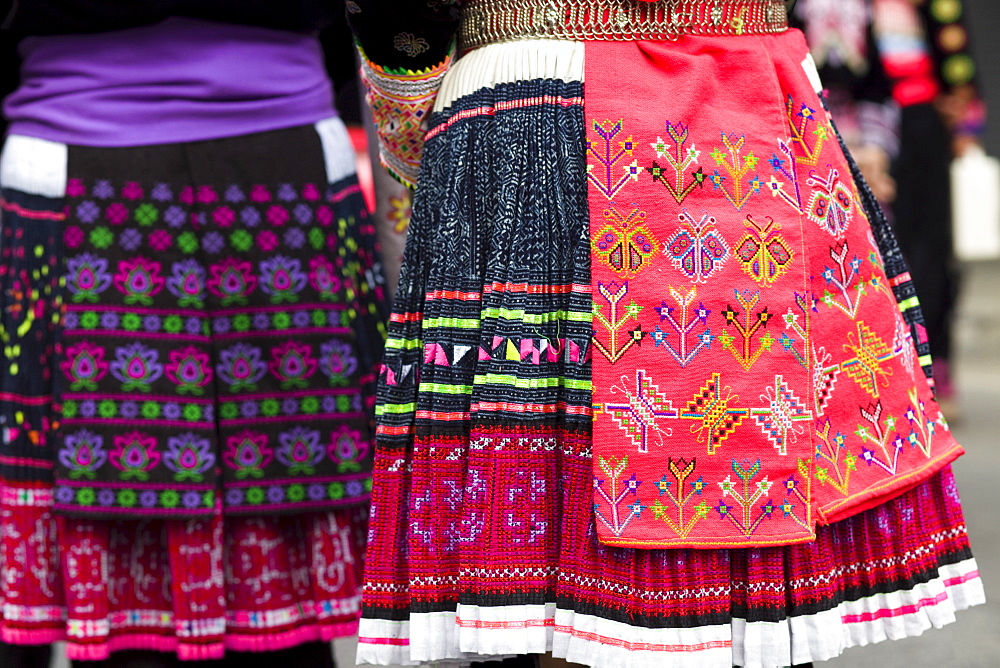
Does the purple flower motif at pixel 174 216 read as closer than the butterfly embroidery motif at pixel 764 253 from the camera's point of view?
No

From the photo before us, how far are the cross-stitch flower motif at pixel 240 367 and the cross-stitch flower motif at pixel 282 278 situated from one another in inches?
3.6

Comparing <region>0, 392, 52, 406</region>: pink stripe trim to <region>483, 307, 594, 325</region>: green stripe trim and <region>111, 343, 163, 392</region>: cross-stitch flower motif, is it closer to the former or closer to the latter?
<region>111, 343, 163, 392</region>: cross-stitch flower motif

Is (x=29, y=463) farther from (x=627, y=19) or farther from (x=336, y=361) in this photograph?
(x=627, y=19)

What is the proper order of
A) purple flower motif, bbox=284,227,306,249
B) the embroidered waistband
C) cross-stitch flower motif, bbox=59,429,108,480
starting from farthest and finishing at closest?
purple flower motif, bbox=284,227,306,249, cross-stitch flower motif, bbox=59,429,108,480, the embroidered waistband

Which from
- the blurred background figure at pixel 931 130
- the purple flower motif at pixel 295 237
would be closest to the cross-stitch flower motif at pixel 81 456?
the purple flower motif at pixel 295 237

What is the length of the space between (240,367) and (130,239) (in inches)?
10.3

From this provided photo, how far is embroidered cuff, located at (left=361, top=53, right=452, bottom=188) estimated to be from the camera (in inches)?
67.7

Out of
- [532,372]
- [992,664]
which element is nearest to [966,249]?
[992,664]

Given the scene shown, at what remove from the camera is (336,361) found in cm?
210

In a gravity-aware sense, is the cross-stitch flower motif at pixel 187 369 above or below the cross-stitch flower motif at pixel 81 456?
above

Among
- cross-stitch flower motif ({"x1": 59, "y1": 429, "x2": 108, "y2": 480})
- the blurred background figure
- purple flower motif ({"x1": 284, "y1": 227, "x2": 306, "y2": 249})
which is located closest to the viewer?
cross-stitch flower motif ({"x1": 59, "y1": 429, "x2": 108, "y2": 480})

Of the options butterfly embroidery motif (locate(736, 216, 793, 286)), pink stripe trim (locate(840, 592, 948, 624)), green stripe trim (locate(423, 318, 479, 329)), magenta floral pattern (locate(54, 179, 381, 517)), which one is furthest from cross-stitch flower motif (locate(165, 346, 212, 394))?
pink stripe trim (locate(840, 592, 948, 624))

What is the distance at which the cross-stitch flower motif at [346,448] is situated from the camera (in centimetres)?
210

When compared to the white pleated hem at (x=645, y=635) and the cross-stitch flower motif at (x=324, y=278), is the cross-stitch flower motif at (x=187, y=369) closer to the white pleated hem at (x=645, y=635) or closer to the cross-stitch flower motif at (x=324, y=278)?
the cross-stitch flower motif at (x=324, y=278)
